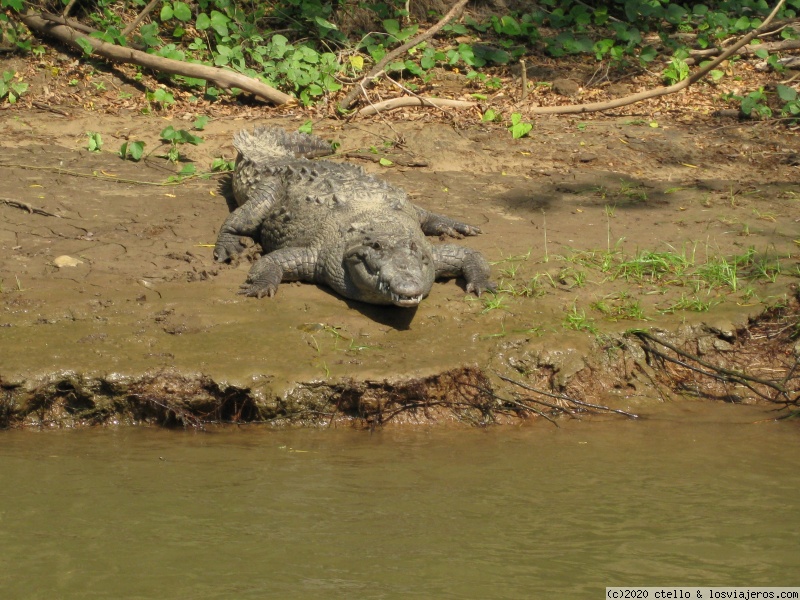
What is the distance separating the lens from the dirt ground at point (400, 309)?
5.07m

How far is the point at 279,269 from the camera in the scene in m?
6.20

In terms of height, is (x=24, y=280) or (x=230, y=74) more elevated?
(x=230, y=74)

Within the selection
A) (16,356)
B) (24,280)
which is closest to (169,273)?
(24,280)

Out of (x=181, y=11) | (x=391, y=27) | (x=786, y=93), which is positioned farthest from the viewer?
(x=391, y=27)

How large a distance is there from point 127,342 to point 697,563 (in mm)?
3183

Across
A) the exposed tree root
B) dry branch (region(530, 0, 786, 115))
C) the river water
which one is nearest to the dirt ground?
the exposed tree root

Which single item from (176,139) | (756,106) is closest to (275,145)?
(176,139)

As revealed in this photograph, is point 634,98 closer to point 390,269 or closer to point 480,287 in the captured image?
point 480,287

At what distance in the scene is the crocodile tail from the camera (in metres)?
7.95

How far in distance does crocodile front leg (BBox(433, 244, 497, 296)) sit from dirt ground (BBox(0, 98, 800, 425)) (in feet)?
0.39

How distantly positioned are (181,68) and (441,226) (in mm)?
3999

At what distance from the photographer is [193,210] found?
24.3 ft

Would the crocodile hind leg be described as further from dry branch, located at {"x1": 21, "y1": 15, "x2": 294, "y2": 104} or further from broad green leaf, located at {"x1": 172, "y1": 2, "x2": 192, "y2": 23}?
broad green leaf, located at {"x1": 172, "y1": 2, "x2": 192, "y2": 23}

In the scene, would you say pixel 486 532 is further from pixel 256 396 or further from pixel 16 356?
pixel 16 356
